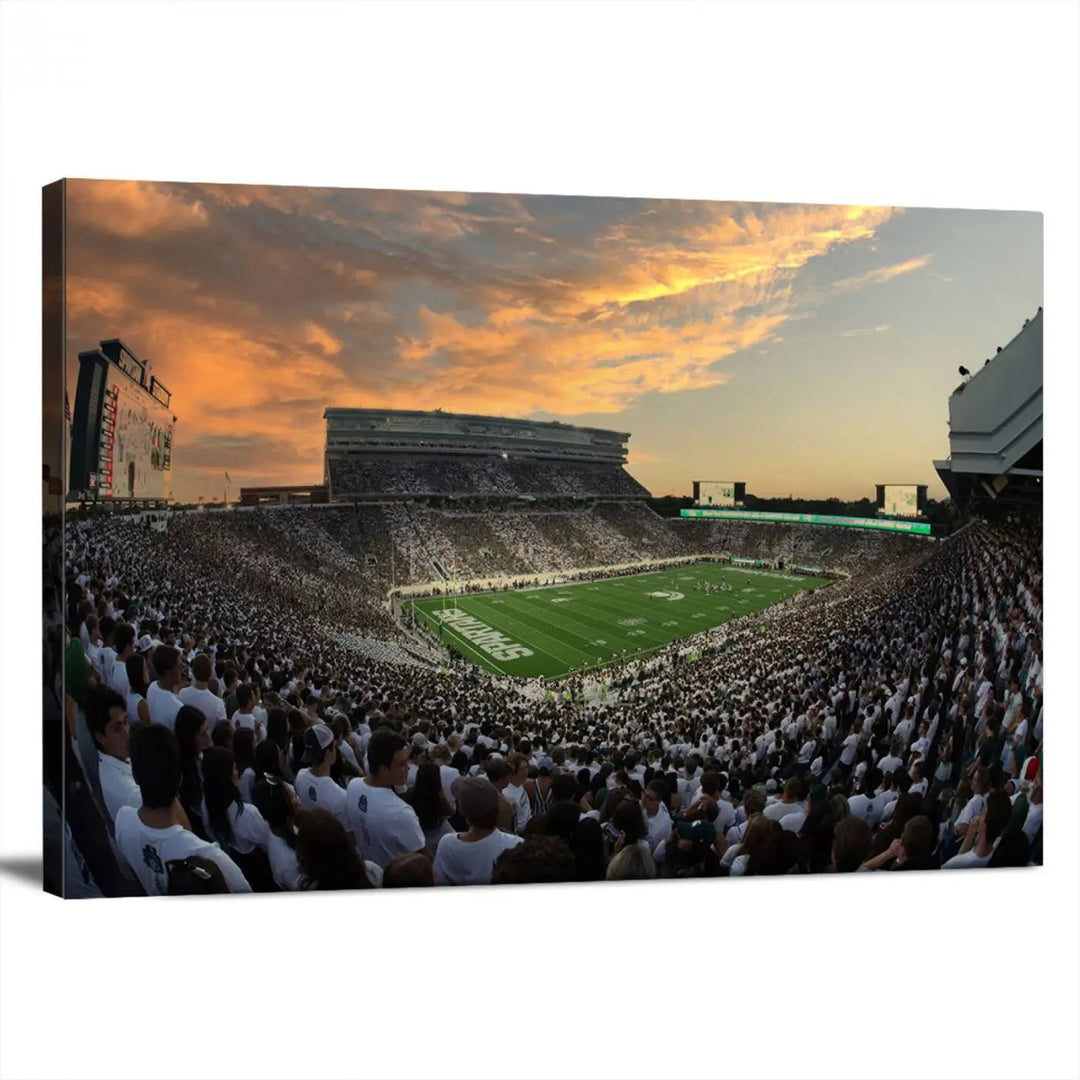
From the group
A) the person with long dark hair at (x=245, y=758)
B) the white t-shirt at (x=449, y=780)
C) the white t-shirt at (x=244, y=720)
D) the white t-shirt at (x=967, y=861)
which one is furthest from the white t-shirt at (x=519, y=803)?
the white t-shirt at (x=967, y=861)

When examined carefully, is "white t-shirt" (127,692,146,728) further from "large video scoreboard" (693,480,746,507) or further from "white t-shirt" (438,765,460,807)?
"large video scoreboard" (693,480,746,507)

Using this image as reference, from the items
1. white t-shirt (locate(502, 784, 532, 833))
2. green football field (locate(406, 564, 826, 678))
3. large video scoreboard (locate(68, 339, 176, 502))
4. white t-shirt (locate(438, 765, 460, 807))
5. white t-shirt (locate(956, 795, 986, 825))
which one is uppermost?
large video scoreboard (locate(68, 339, 176, 502))

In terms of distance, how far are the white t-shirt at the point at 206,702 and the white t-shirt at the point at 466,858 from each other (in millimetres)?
2320

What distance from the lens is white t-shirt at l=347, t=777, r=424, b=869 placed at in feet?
25.1

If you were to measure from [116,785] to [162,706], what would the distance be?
759 mm

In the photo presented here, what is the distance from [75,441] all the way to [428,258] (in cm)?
381

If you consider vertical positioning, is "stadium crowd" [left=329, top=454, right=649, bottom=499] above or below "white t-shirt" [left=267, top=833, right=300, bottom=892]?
above

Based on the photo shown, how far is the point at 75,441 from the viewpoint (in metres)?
8.12

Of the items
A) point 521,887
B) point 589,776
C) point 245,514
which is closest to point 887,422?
point 589,776

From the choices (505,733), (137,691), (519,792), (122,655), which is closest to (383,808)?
(519,792)

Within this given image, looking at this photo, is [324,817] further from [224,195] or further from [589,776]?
[224,195]

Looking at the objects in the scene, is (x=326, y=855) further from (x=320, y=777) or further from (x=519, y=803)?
(x=519, y=803)

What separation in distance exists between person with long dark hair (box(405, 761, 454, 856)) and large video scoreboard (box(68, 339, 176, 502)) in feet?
12.3

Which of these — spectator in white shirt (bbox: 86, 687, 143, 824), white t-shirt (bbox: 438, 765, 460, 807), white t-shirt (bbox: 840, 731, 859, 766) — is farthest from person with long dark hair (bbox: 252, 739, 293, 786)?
white t-shirt (bbox: 840, 731, 859, 766)
